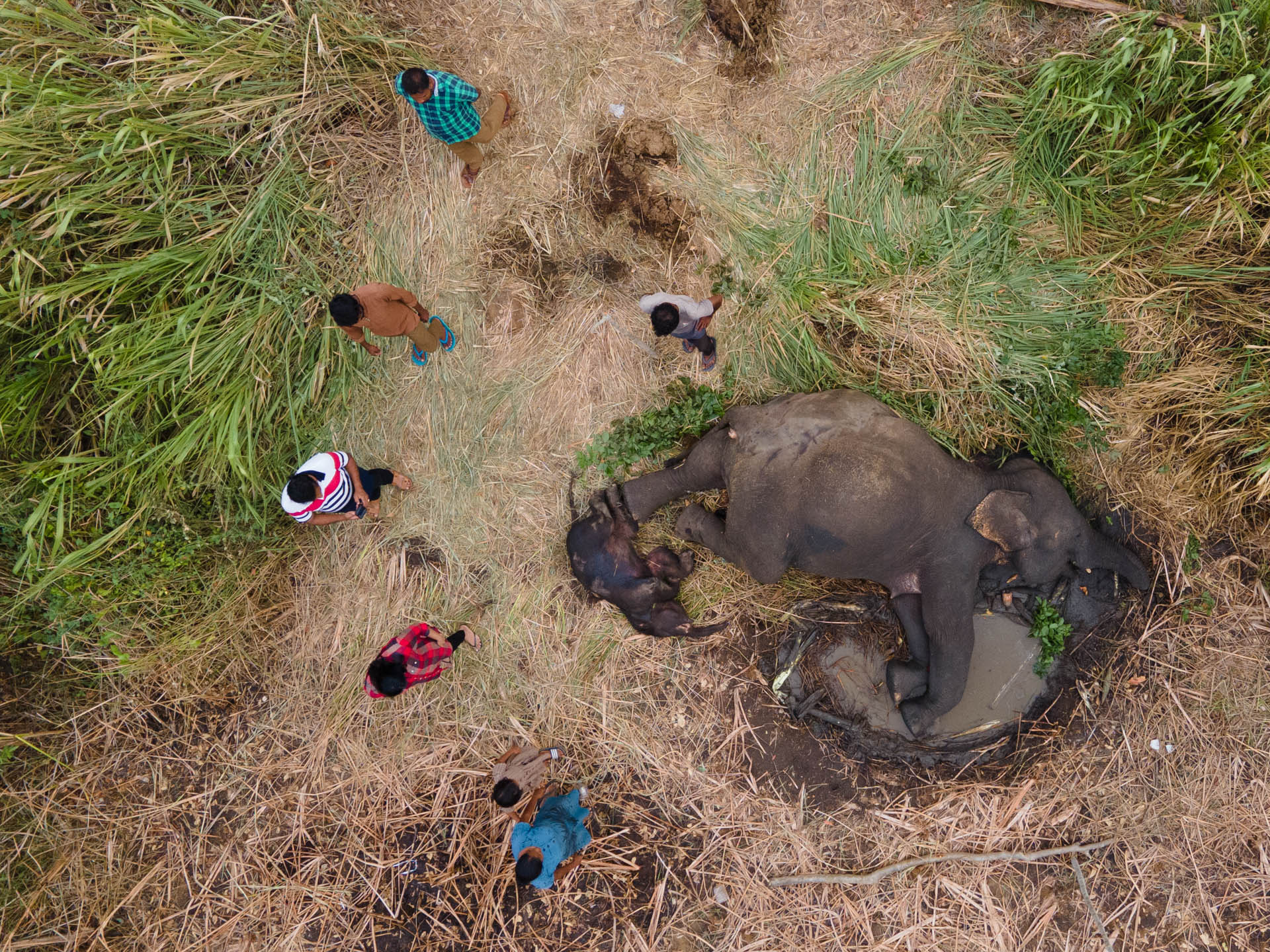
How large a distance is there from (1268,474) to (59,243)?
789 centimetres

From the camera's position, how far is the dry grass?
13.7 ft

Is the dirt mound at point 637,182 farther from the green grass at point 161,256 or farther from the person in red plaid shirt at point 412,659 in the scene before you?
the person in red plaid shirt at point 412,659

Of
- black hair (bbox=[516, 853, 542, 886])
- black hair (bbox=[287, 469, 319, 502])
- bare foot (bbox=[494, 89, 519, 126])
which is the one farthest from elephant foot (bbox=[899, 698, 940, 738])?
bare foot (bbox=[494, 89, 519, 126])

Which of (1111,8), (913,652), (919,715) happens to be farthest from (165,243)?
(1111,8)

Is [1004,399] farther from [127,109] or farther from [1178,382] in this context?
[127,109]

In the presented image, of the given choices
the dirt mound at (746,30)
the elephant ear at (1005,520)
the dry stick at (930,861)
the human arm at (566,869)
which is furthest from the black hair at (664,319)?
the dry stick at (930,861)

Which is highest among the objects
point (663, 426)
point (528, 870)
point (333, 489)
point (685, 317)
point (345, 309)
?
point (685, 317)

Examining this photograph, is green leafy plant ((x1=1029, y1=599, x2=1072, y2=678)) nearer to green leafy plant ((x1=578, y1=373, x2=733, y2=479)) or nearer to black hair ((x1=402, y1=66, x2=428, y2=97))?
green leafy plant ((x1=578, y1=373, x2=733, y2=479))

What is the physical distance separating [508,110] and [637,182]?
3.58 feet

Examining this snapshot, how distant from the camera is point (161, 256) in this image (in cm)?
390

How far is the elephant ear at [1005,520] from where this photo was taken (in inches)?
153

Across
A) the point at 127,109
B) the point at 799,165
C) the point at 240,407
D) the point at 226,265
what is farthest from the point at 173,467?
the point at 799,165

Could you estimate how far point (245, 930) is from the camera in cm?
443

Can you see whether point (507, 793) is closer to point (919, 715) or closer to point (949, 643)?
point (919, 715)
